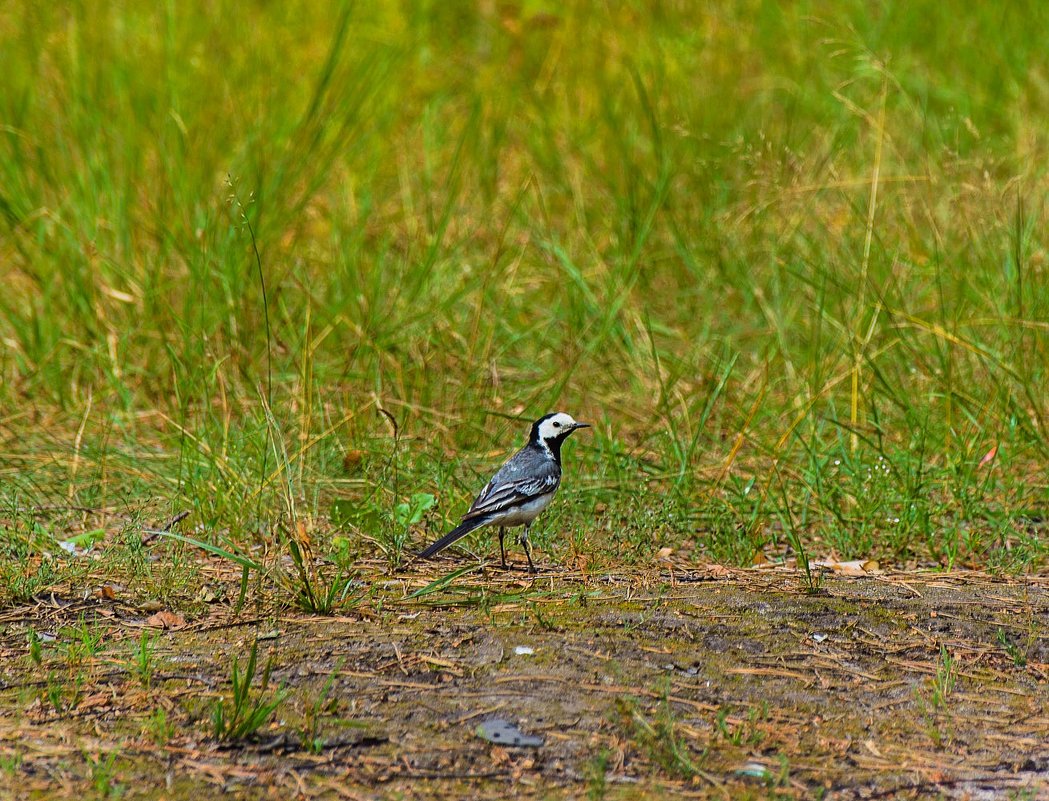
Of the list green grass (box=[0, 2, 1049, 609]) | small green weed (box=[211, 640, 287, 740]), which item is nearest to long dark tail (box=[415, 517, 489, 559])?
green grass (box=[0, 2, 1049, 609])

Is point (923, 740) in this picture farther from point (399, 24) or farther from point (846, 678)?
point (399, 24)

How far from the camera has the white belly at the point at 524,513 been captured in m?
4.33

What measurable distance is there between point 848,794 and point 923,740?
0.38 m

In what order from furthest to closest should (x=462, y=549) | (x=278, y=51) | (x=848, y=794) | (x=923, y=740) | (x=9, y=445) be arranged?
1. (x=278, y=51)
2. (x=9, y=445)
3. (x=462, y=549)
4. (x=923, y=740)
5. (x=848, y=794)

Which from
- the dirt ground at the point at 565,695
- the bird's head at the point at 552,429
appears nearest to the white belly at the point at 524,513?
the dirt ground at the point at 565,695

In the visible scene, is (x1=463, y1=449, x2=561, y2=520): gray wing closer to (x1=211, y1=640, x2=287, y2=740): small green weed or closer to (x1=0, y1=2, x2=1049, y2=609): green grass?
(x1=0, y1=2, x2=1049, y2=609): green grass

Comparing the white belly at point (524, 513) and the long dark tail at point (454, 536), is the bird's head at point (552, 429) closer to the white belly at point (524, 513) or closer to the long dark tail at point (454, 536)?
the white belly at point (524, 513)

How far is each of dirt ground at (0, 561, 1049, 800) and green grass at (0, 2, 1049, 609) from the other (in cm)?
34

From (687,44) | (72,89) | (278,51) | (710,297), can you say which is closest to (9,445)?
(72,89)

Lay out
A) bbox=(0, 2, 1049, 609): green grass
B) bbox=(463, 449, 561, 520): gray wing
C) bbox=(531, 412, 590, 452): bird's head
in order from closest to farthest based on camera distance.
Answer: bbox=(463, 449, 561, 520): gray wing → bbox=(0, 2, 1049, 609): green grass → bbox=(531, 412, 590, 452): bird's head

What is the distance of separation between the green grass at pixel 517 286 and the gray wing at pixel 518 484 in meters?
0.23

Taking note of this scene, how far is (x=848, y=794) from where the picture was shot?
284 cm

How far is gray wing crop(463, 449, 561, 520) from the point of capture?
14.1 ft

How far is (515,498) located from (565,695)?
48.9 inches
